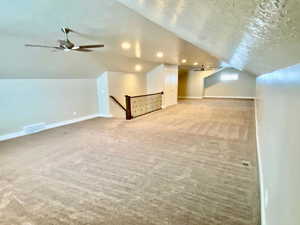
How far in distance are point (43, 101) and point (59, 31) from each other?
114 inches

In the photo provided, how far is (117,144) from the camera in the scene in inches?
159

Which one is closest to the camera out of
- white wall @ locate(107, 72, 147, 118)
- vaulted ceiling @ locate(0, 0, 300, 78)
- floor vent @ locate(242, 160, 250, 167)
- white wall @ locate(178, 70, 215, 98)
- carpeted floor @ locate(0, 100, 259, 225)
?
vaulted ceiling @ locate(0, 0, 300, 78)

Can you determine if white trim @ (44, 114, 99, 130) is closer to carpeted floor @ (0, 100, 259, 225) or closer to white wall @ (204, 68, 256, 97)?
carpeted floor @ (0, 100, 259, 225)

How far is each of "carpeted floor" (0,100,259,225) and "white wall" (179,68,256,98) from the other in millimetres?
8682

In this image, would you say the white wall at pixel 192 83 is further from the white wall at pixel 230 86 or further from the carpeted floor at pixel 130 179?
the carpeted floor at pixel 130 179

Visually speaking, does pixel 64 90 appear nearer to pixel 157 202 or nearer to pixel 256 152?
pixel 157 202

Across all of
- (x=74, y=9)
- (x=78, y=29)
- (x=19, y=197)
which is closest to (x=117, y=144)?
(x=19, y=197)

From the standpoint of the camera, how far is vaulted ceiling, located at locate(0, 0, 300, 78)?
54cm

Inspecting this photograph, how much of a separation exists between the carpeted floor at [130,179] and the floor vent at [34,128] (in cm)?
46

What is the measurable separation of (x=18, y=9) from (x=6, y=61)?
1.98 m

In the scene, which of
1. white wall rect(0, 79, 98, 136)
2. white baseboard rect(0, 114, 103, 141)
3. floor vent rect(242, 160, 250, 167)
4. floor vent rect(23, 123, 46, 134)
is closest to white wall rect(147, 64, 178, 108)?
white wall rect(0, 79, 98, 136)

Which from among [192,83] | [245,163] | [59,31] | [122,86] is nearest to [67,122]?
→ [122,86]

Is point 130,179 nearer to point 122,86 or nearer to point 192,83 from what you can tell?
point 122,86

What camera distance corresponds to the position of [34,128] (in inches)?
202
